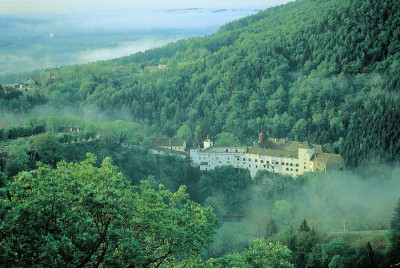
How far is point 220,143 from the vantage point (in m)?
56.8

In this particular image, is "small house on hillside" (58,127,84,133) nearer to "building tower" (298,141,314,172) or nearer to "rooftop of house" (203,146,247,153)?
"rooftop of house" (203,146,247,153)

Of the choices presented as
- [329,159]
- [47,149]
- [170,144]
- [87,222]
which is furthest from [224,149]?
[87,222]

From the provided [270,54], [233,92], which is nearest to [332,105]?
[233,92]

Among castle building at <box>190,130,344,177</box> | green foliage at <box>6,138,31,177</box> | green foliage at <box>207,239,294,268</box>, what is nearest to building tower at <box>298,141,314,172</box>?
castle building at <box>190,130,344,177</box>

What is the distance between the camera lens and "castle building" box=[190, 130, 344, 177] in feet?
154

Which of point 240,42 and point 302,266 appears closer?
point 302,266

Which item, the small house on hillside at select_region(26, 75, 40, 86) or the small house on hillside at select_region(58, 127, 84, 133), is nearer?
the small house on hillside at select_region(58, 127, 84, 133)

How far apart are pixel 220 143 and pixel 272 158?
9.41m

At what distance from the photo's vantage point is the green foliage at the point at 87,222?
10.4m

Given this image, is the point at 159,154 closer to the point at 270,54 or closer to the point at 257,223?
the point at 257,223

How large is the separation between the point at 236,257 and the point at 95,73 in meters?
76.1

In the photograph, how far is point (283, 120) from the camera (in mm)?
65188

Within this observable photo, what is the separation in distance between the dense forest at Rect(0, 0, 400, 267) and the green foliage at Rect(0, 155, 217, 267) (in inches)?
1.5

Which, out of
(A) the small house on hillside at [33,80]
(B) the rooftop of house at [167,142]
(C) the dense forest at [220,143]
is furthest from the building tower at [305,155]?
(A) the small house on hillside at [33,80]
